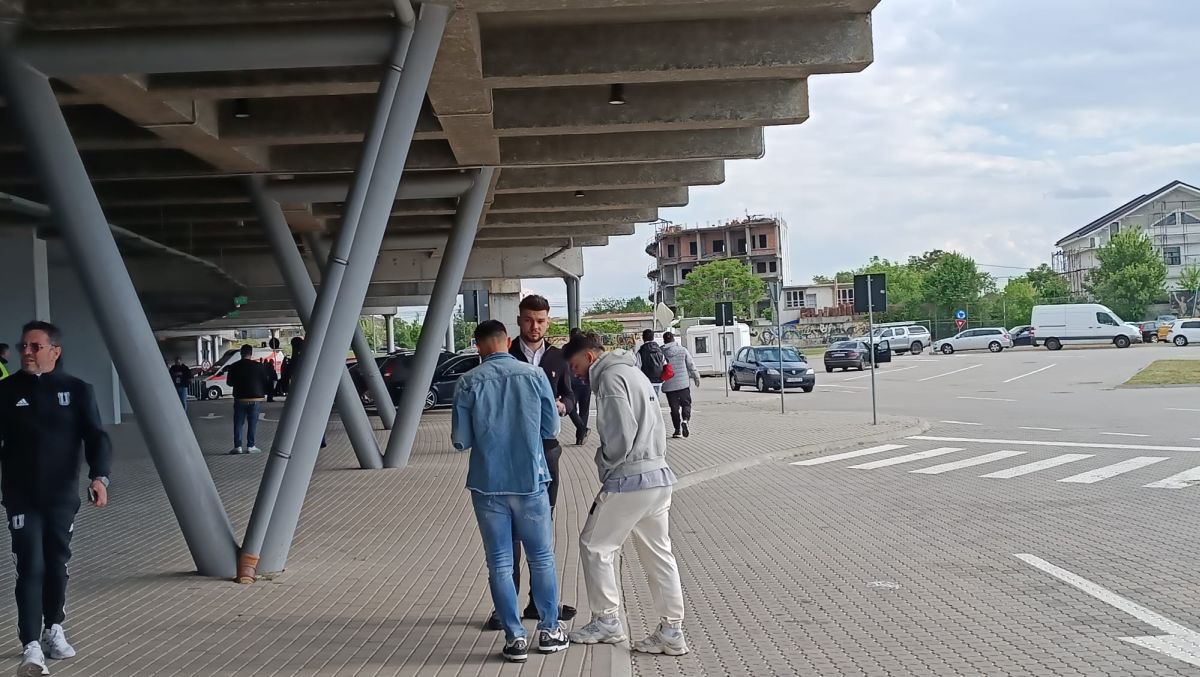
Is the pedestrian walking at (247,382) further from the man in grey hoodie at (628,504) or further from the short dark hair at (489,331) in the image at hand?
the man in grey hoodie at (628,504)

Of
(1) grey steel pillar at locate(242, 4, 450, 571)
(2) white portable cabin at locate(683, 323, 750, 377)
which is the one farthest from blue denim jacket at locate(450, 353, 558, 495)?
(2) white portable cabin at locate(683, 323, 750, 377)

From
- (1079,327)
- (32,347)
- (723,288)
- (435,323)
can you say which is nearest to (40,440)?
(32,347)

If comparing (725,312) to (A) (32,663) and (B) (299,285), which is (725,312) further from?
Answer: (A) (32,663)

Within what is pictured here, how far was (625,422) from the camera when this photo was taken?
20.1ft

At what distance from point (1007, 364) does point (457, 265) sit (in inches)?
1424

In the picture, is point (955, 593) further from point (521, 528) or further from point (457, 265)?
point (457, 265)

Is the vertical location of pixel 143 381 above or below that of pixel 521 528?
above

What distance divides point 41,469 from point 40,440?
0.15 m

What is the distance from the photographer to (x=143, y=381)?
8.45m

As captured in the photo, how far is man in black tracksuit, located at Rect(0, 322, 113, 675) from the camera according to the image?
591cm

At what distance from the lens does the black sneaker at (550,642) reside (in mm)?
6215

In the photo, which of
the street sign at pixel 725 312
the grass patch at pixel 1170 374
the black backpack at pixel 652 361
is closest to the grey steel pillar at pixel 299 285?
the black backpack at pixel 652 361

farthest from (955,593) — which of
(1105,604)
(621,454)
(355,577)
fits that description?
(355,577)

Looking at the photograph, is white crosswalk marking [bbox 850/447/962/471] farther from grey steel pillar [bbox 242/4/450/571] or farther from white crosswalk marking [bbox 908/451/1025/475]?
grey steel pillar [bbox 242/4/450/571]
